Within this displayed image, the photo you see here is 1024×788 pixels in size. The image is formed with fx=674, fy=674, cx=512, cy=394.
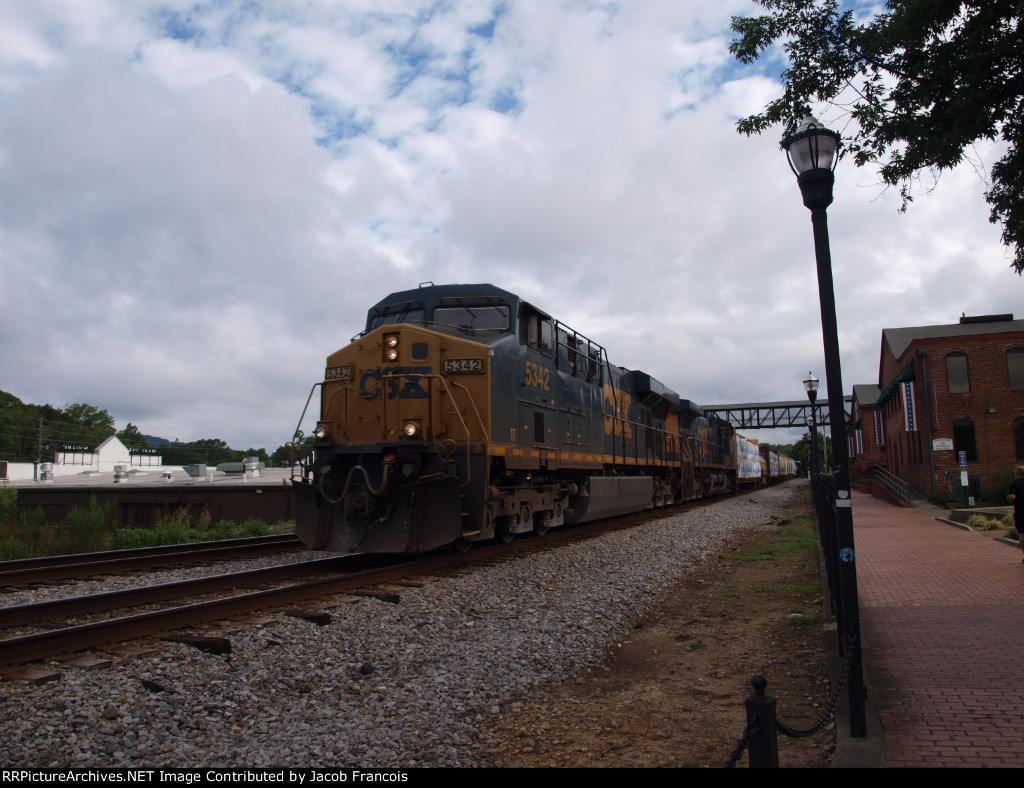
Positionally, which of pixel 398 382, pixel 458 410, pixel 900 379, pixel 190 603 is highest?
pixel 900 379

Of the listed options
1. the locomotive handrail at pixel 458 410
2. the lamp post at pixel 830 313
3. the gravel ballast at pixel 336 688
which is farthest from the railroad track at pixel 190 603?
the lamp post at pixel 830 313

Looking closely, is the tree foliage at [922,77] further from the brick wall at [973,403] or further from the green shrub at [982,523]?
the brick wall at [973,403]

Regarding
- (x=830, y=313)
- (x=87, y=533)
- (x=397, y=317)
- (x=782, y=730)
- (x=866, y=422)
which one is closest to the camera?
(x=782, y=730)

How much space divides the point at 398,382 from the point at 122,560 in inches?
185

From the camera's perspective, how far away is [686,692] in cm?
509

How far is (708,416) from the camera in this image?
96.1ft

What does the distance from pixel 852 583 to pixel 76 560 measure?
1074 centimetres

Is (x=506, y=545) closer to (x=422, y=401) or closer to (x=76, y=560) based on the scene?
(x=422, y=401)

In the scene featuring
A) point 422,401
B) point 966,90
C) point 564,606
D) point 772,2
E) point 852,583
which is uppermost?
point 772,2

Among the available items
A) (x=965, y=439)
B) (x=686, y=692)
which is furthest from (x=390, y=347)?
(x=965, y=439)

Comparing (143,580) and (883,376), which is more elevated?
(883,376)

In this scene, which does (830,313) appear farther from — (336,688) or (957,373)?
(957,373)

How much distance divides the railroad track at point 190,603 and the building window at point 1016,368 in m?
25.9
